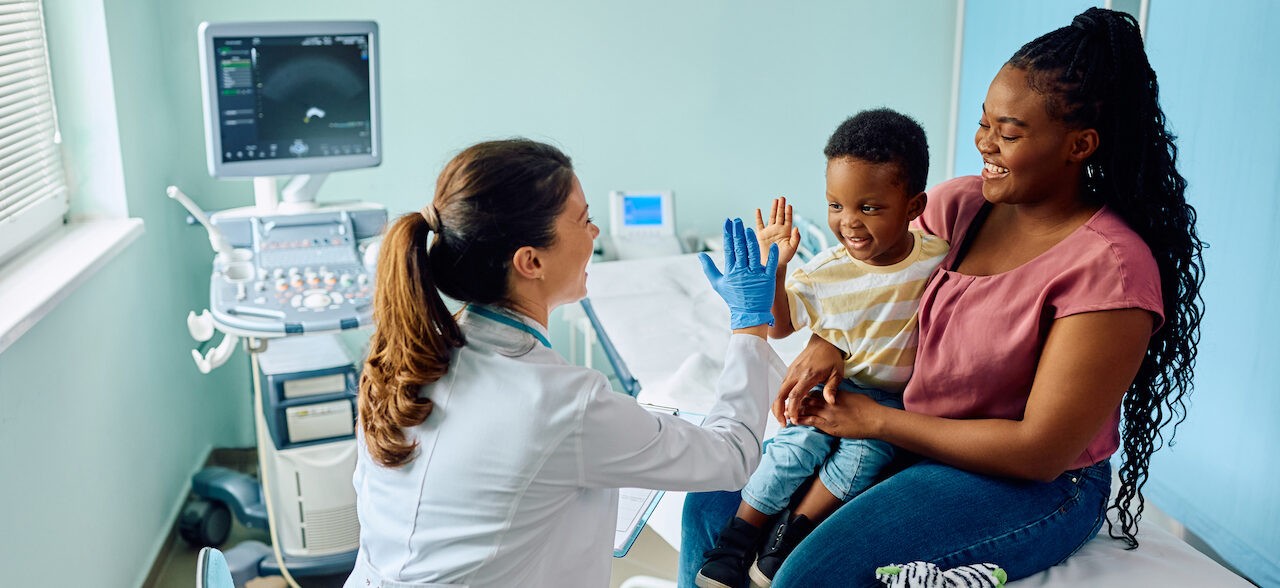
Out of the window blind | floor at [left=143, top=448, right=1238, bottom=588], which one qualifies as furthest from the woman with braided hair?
the window blind

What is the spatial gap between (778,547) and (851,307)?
367 millimetres

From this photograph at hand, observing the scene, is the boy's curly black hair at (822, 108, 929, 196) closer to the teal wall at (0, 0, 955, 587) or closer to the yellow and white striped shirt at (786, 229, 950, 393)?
the yellow and white striped shirt at (786, 229, 950, 393)

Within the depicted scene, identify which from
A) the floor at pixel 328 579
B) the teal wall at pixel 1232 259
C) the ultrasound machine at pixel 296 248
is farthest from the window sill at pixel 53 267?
the teal wall at pixel 1232 259

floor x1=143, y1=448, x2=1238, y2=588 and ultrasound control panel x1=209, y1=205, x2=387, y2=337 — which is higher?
ultrasound control panel x1=209, y1=205, x2=387, y2=337

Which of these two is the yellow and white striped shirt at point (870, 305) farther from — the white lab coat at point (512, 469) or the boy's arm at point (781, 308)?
→ the white lab coat at point (512, 469)

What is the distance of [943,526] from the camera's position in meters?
1.44

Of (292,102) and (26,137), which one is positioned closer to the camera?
(26,137)

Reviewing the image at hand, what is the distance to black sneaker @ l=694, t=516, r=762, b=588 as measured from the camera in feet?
4.99

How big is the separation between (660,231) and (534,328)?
205 cm

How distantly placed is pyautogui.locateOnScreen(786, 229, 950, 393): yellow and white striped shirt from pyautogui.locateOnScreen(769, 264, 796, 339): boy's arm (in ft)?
0.05

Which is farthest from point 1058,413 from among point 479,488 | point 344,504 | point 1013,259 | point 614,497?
point 344,504

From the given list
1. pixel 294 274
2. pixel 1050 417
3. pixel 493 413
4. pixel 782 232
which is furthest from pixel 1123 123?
pixel 294 274

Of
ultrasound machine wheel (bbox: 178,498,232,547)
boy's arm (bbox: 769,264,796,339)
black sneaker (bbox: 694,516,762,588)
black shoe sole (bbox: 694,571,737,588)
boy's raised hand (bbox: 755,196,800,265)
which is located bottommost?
ultrasound machine wheel (bbox: 178,498,232,547)

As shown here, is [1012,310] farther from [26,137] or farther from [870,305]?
[26,137]
